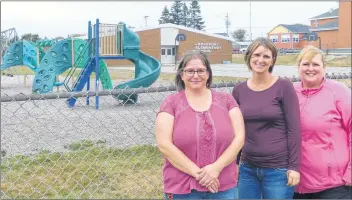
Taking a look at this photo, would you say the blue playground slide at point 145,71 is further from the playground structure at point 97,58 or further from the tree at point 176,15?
the tree at point 176,15

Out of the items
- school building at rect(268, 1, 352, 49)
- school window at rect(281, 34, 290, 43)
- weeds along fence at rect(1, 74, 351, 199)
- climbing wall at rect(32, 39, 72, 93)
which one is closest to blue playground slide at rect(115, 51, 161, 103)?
climbing wall at rect(32, 39, 72, 93)

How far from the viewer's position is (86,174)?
428 cm

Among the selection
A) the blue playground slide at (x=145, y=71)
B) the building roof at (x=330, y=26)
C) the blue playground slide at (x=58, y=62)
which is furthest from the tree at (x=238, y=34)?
the blue playground slide at (x=58, y=62)

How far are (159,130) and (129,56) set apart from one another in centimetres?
1054

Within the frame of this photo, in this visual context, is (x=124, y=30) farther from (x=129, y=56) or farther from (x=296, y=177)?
(x=296, y=177)

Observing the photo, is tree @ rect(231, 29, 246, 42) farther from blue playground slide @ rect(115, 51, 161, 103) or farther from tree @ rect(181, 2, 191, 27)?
blue playground slide @ rect(115, 51, 161, 103)

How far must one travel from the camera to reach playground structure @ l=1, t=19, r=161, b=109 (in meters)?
11.7

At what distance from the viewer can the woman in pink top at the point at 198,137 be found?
2.07 m

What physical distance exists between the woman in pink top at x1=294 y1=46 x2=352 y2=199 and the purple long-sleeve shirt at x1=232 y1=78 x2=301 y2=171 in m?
0.07

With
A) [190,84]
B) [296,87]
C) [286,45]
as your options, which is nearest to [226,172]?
[190,84]

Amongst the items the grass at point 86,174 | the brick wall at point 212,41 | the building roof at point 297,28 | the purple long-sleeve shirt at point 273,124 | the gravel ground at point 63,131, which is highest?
the building roof at point 297,28

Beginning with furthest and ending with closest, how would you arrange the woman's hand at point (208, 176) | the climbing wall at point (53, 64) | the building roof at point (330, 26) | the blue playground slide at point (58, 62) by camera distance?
the building roof at point (330, 26), the climbing wall at point (53, 64), the blue playground slide at point (58, 62), the woman's hand at point (208, 176)

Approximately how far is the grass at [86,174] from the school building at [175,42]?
1278 inches

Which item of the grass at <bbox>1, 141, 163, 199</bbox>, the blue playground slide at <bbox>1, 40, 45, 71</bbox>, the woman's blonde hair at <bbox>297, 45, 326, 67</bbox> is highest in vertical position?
the blue playground slide at <bbox>1, 40, 45, 71</bbox>
